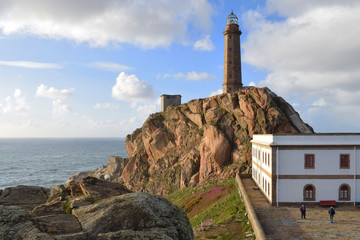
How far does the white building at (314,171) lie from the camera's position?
27141 mm

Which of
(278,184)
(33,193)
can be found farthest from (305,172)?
(33,193)

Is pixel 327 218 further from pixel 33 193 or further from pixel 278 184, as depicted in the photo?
pixel 33 193

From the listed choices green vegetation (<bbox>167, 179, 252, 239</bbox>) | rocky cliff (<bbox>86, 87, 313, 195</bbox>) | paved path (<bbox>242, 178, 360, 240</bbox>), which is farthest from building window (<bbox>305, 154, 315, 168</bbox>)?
rocky cliff (<bbox>86, 87, 313, 195</bbox>)

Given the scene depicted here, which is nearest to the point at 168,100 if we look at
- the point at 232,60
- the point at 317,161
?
the point at 232,60

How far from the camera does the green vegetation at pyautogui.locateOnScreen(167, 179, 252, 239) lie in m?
22.7

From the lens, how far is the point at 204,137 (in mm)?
54062

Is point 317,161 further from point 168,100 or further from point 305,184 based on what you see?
point 168,100

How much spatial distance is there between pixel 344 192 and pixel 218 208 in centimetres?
1409

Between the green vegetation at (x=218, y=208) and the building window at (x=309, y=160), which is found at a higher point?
the building window at (x=309, y=160)

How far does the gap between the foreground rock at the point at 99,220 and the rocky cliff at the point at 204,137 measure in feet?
128

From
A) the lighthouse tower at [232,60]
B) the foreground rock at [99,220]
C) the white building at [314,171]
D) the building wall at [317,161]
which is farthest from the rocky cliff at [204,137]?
the foreground rock at [99,220]

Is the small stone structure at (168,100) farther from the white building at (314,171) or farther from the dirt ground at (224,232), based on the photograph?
the dirt ground at (224,232)

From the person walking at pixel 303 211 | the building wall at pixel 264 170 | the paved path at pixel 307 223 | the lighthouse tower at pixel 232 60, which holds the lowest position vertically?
the paved path at pixel 307 223

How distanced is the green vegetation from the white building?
5.00m
